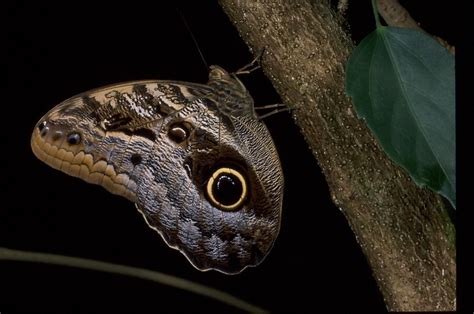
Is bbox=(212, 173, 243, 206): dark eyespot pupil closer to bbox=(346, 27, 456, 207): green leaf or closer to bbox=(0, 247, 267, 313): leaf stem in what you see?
bbox=(0, 247, 267, 313): leaf stem

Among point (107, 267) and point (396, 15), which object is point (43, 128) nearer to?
point (107, 267)

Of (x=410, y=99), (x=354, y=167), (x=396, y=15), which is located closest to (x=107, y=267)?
(x=354, y=167)

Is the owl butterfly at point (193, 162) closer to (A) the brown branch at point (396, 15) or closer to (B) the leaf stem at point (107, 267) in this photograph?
(B) the leaf stem at point (107, 267)

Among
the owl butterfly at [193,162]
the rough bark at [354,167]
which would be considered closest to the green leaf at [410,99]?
the rough bark at [354,167]

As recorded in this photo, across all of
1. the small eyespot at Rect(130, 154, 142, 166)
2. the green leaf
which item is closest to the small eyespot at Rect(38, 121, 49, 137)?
the small eyespot at Rect(130, 154, 142, 166)

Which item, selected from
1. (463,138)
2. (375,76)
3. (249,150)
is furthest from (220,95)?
(463,138)
